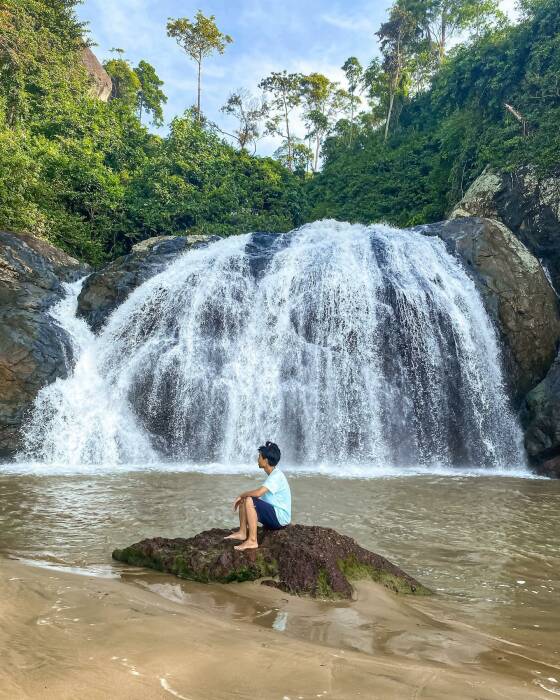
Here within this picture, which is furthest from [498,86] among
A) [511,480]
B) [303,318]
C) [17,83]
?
[17,83]

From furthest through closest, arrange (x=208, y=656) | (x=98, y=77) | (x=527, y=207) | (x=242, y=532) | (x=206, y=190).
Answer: (x=98, y=77) < (x=206, y=190) < (x=527, y=207) < (x=242, y=532) < (x=208, y=656)

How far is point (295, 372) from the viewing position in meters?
13.6

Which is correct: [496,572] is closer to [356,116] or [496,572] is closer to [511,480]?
[511,480]

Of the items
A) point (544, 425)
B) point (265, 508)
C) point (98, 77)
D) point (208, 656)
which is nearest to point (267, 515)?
point (265, 508)

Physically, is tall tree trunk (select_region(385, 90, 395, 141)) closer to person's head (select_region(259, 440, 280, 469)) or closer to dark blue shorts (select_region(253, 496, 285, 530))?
person's head (select_region(259, 440, 280, 469))

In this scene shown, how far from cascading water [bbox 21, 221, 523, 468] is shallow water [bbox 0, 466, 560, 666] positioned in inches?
91.8

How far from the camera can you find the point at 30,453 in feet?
39.6

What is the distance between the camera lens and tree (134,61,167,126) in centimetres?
4959

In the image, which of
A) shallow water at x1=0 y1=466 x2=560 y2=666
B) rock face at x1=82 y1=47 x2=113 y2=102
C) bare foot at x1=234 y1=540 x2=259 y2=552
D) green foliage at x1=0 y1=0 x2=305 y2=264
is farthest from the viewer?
rock face at x1=82 y1=47 x2=113 y2=102

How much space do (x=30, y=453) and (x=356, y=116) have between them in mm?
40096

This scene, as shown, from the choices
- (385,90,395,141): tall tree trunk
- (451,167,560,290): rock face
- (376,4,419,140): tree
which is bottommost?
(451,167,560,290): rock face

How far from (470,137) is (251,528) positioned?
912 inches

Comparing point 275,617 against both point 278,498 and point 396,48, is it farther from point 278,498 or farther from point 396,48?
point 396,48

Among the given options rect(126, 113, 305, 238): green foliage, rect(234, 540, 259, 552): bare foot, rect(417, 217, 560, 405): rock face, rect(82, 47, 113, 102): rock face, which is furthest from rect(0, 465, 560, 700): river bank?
rect(82, 47, 113, 102): rock face
